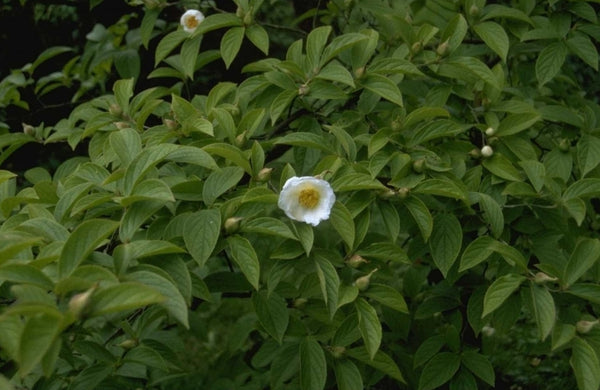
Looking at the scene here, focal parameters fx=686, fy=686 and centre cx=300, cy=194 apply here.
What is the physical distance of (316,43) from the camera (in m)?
1.81

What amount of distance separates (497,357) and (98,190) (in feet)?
6.82

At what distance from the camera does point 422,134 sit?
1719mm

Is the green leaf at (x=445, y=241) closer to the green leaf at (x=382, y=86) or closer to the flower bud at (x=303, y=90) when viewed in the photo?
the green leaf at (x=382, y=86)

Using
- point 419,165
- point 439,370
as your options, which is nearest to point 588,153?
point 419,165

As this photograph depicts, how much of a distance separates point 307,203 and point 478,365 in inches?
30.5

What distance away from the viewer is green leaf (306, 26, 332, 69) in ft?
5.93

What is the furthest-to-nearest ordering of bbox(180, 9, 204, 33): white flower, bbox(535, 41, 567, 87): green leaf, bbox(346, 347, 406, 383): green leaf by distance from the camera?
bbox(180, 9, 204, 33): white flower, bbox(535, 41, 567, 87): green leaf, bbox(346, 347, 406, 383): green leaf

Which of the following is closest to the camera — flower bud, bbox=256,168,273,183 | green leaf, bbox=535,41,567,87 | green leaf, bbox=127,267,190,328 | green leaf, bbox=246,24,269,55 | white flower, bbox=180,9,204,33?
green leaf, bbox=127,267,190,328

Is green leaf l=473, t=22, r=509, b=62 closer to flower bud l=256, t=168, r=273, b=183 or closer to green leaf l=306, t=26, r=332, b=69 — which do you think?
green leaf l=306, t=26, r=332, b=69

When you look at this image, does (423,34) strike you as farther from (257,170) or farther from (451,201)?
(257,170)

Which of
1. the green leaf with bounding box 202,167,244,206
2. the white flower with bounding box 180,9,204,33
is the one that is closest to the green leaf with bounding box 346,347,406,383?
the green leaf with bounding box 202,167,244,206

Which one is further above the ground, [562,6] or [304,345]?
[562,6]

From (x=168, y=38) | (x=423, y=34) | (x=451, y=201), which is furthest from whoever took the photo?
(x=168, y=38)

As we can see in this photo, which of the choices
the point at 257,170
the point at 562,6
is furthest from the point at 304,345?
the point at 562,6
